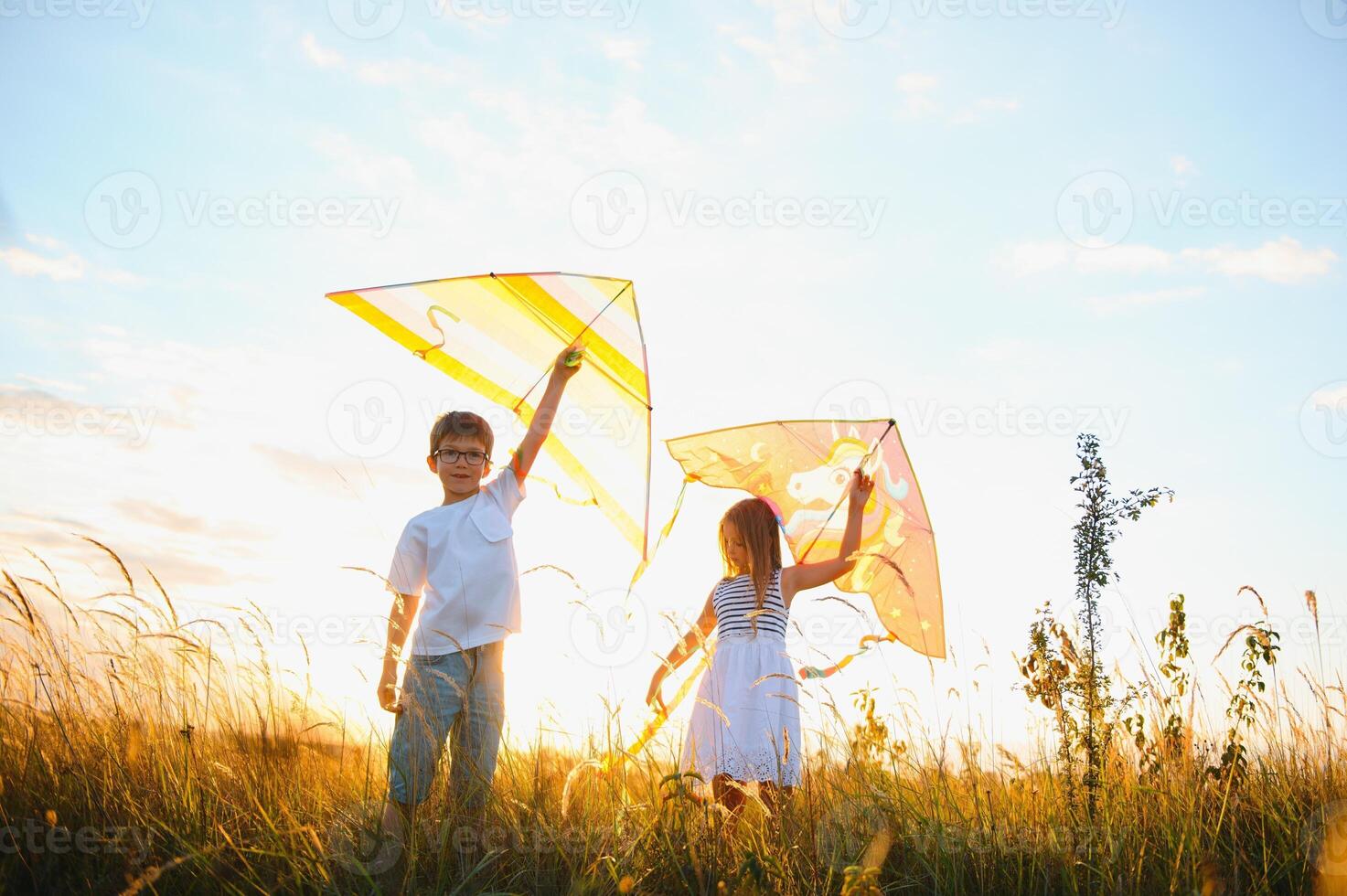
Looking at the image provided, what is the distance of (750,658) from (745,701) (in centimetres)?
26

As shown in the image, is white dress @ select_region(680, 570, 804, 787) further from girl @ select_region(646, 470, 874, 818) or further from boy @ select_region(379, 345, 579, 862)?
boy @ select_region(379, 345, 579, 862)

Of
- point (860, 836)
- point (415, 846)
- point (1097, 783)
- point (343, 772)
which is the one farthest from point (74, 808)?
point (1097, 783)

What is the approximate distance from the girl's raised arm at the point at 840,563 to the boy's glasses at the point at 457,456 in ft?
6.17

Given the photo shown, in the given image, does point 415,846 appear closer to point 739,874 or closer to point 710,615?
point 739,874

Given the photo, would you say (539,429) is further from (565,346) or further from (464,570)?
(464,570)

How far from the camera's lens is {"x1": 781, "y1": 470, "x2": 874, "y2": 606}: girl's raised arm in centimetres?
527

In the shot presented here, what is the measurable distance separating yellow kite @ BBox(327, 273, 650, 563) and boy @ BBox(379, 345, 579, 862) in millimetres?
192

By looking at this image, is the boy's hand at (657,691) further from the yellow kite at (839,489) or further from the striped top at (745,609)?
the yellow kite at (839,489)

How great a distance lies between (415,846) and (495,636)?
1.13 metres

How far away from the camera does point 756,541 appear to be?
5141 millimetres

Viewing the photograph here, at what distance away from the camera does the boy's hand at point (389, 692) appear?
3896mm

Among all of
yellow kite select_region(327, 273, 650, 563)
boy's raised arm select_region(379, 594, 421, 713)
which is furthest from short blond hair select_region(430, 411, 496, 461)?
boy's raised arm select_region(379, 594, 421, 713)

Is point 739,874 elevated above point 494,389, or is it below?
below

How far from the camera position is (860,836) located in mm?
3535
